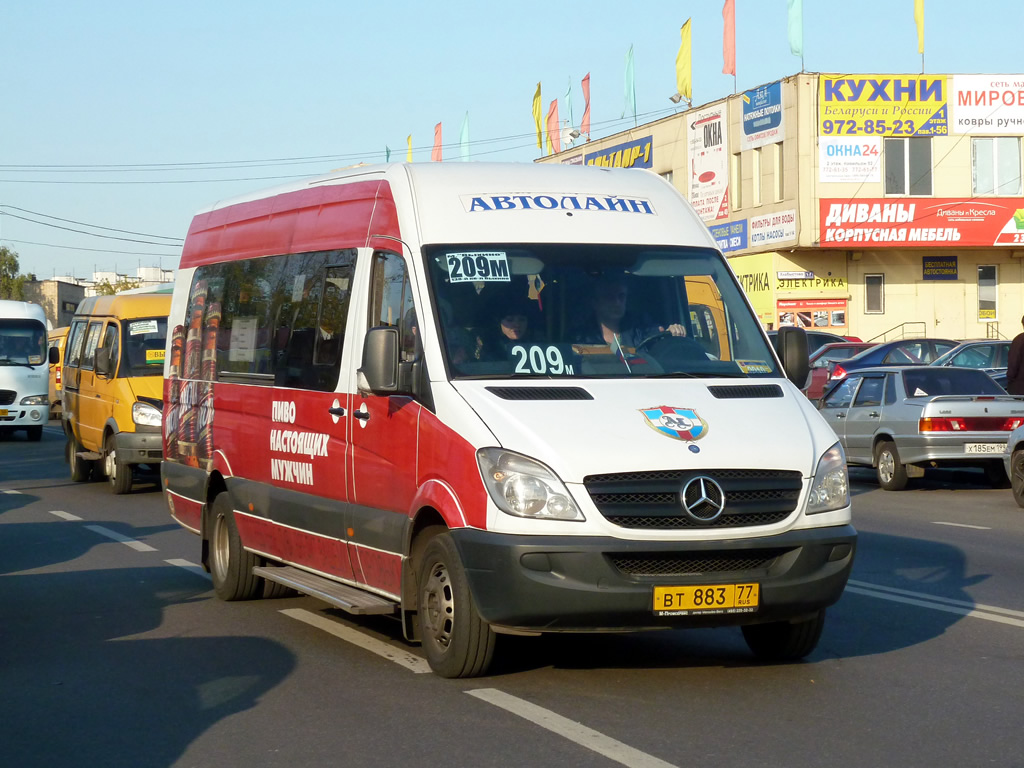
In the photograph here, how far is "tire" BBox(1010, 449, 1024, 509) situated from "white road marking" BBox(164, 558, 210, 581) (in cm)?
895

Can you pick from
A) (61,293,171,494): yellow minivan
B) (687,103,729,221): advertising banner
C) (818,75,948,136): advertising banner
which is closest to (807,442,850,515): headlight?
(61,293,171,494): yellow minivan

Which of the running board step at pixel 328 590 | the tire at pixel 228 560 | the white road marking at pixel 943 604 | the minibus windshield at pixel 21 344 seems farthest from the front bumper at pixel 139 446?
the minibus windshield at pixel 21 344

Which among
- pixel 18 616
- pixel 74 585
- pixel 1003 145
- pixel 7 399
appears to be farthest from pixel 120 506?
pixel 1003 145

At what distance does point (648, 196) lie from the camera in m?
8.04

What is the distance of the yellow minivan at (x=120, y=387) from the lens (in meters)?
17.8

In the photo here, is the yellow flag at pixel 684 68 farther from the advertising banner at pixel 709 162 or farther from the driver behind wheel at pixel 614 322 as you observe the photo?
the driver behind wheel at pixel 614 322

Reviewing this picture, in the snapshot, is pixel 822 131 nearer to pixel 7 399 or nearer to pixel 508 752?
pixel 7 399

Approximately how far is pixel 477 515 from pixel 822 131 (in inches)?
1603

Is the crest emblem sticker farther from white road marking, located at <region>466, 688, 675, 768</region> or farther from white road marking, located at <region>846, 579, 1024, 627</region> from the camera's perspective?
white road marking, located at <region>846, 579, 1024, 627</region>

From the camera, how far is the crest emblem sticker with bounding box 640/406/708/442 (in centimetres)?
652

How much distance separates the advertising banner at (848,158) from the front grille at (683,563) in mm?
40381

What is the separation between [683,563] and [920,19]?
4407cm

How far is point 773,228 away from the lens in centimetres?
4709

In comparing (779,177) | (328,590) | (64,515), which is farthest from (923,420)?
(779,177)
